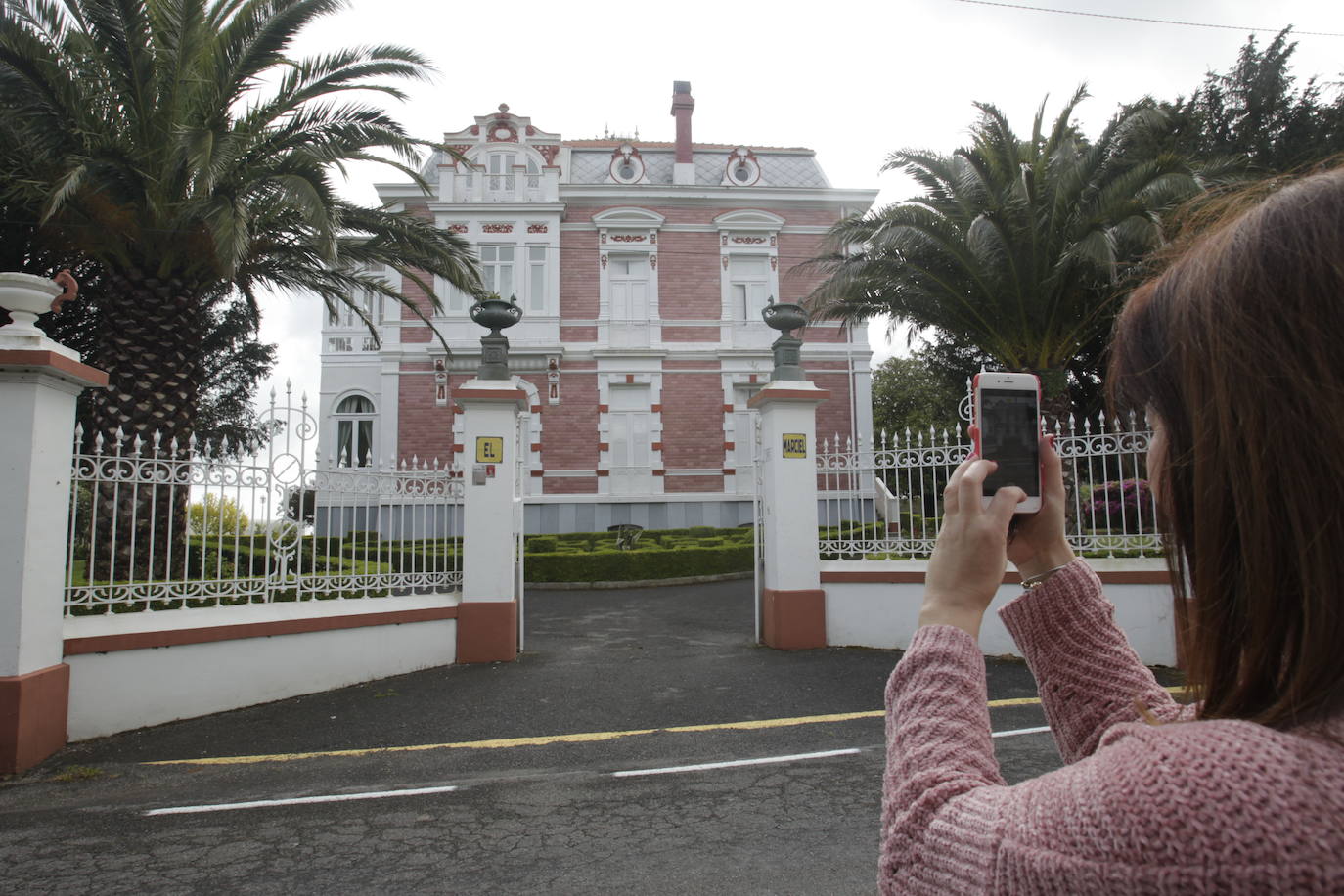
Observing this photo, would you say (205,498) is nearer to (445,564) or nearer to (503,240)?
(445,564)

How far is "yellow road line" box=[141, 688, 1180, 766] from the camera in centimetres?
496

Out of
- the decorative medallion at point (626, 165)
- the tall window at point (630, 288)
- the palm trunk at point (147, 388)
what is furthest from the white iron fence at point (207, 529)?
the decorative medallion at point (626, 165)

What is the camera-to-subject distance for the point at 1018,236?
10.3 m

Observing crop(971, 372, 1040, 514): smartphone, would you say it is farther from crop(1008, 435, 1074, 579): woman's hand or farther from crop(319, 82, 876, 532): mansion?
crop(319, 82, 876, 532): mansion

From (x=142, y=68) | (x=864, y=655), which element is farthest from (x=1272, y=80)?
(x=142, y=68)

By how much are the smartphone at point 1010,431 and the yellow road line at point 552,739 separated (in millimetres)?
4418

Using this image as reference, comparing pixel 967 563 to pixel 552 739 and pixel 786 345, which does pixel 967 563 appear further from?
pixel 786 345

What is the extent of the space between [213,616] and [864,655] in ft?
18.2

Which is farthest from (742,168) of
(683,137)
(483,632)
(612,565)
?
(483,632)

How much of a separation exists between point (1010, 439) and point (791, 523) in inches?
267

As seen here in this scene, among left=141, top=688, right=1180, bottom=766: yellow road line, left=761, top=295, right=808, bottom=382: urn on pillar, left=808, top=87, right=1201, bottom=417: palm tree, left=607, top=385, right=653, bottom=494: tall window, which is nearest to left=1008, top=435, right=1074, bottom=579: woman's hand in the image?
left=141, top=688, right=1180, bottom=766: yellow road line

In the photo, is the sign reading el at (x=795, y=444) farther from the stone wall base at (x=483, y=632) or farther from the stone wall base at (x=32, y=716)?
the stone wall base at (x=32, y=716)

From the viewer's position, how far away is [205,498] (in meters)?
5.93

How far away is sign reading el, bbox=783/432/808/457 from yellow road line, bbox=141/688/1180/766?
2998 millimetres
